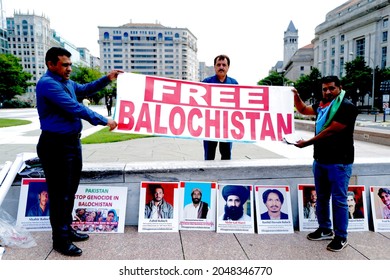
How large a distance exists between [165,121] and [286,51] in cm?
15549

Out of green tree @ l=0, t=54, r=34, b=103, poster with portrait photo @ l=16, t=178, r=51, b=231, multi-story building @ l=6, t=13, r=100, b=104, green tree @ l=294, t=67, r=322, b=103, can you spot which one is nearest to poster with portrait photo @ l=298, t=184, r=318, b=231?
poster with portrait photo @ l=16, t=178, r=51, b=231

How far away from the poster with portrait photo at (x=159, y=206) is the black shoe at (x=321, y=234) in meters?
1.64

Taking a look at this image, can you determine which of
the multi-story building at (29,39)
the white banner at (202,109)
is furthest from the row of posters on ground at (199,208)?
the multi-story building at (29,39)

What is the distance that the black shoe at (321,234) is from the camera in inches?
140

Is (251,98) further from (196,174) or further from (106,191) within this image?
(106,191)

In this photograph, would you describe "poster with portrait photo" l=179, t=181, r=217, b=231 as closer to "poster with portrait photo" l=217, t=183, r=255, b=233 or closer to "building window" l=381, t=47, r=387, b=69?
"poster with portrait photo" l=217, t=183, r=255, b=233

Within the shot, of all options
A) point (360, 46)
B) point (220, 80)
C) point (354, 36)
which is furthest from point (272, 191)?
point (354, 36)

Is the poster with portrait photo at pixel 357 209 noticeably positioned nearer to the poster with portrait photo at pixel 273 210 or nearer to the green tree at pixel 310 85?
the poster with portrait photo at pixel 273 210

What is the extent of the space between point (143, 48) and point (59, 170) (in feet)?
533

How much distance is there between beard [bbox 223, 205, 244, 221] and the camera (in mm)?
3836

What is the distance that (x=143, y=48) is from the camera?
156 m

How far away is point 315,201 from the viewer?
156 inches

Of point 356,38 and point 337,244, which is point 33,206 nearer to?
point 337,244

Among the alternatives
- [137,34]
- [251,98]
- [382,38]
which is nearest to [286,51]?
[137,34]
